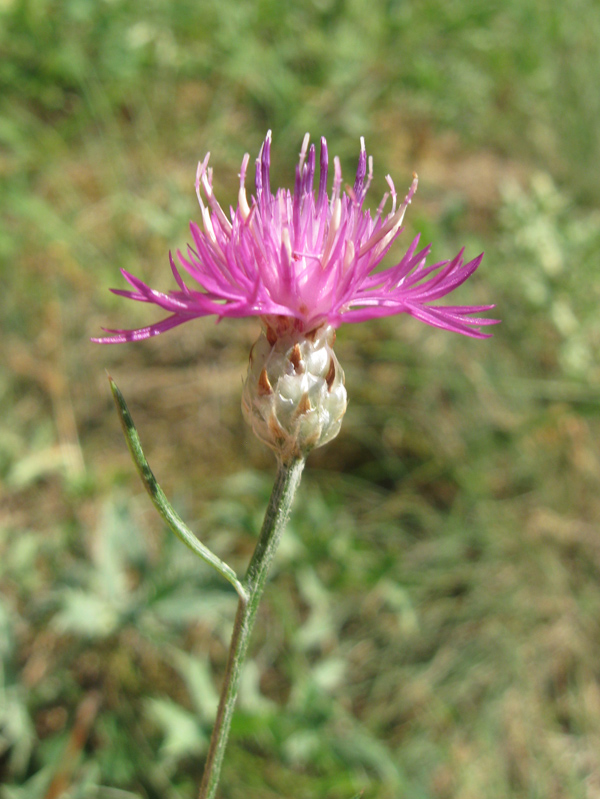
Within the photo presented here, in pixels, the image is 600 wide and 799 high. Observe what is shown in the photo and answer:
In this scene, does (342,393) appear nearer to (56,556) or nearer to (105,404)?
(56,556)

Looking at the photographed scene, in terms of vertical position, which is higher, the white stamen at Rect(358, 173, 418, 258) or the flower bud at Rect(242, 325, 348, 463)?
the white stamen at Rect(358, 173, 418, 258)

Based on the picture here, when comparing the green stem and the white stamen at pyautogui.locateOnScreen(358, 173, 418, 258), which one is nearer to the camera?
the green stem

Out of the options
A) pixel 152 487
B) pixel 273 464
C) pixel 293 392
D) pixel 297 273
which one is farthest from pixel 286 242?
pixel 273 464

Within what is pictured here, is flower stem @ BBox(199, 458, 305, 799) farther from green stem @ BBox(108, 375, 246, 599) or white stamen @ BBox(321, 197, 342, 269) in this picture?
white stamen @ BBox(321, 197, 342, 269)

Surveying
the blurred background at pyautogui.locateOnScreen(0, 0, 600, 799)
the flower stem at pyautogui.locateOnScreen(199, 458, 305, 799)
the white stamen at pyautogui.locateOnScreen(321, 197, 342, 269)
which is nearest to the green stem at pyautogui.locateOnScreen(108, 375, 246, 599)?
the flower stem at pyautogui.locateOnScreen(199, 458, 305, 799)

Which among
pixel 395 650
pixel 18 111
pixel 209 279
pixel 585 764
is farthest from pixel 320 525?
pixel 18 111

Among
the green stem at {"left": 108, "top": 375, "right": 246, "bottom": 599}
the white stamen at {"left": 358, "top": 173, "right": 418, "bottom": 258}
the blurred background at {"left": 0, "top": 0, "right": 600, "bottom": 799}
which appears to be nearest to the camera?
the green stem at {"left": 108, "top": 375, "right": 246, "bottom": 599}

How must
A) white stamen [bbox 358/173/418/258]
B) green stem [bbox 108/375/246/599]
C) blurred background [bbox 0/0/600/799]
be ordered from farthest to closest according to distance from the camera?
blurred background [bbox 0/0/600/799] → white stamen [bbox 358/173/418/258] → green stem [bbox 108/375/246/599]

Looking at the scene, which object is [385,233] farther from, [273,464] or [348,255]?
[273,464]
